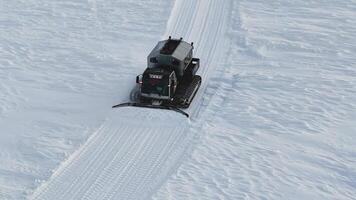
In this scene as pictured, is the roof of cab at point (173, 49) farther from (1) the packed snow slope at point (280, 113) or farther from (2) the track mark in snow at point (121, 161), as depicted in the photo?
(2) the track mark in snow at point (121, 161)

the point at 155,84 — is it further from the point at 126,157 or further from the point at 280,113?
the point at 280,113

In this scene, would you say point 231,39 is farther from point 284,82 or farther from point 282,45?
point 284,82

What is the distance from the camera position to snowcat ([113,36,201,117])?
1930 cm

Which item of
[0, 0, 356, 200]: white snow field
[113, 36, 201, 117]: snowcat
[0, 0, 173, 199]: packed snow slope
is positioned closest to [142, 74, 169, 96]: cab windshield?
[113, 36, 201, 117]: snowcat

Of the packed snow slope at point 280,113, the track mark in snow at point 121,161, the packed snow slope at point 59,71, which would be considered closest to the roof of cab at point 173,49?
the packed snow slope at point 280,113

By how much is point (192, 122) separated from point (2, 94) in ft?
25.4

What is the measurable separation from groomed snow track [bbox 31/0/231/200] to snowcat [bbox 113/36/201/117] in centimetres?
48

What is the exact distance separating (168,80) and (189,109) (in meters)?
1.41

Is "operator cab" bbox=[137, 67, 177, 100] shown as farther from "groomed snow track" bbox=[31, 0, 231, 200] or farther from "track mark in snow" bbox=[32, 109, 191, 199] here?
"track mark in snow" bbox=[32, 109, 191, 199]

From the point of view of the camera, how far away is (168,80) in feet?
63.1

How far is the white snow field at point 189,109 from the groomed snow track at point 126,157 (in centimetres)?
5

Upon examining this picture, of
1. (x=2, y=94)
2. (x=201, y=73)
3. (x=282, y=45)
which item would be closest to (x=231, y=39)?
(x=282, y=45)

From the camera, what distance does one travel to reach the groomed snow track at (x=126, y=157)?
50.9 feet

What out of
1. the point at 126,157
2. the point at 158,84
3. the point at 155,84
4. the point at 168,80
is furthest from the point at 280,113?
the point at 126,157
